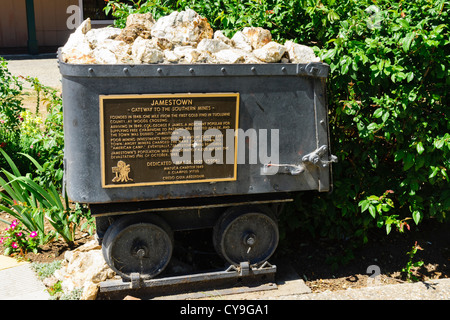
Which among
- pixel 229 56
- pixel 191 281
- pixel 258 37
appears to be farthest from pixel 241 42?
pixel 191 281

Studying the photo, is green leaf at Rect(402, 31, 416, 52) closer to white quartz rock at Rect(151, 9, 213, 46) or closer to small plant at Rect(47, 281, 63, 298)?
white quartz rock at Rect(151, 9, 213, 46)

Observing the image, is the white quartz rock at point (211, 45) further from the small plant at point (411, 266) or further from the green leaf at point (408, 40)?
the small plant at point (411, 266)

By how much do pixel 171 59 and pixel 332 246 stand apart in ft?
7.70

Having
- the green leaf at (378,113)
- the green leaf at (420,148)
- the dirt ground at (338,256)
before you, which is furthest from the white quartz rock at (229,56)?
the dirt ground at (338,256)

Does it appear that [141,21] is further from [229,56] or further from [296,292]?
[296,292]

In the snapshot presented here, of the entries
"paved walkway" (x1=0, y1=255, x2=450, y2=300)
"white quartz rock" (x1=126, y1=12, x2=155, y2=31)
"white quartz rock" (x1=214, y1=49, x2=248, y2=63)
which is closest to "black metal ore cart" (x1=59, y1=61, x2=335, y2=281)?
"white quartz rock" (x1=214, y1=49, x2=248, y2=63)

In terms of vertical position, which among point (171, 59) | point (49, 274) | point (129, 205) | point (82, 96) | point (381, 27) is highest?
point (381, 27)

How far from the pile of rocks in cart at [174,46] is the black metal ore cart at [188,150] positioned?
0.50ft

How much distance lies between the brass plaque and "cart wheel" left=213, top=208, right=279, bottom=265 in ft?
1.32

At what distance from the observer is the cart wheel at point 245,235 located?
4.14 m

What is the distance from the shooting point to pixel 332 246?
197 inches

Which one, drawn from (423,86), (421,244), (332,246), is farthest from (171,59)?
(421,244)

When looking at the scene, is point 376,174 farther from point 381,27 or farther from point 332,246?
point 381,27

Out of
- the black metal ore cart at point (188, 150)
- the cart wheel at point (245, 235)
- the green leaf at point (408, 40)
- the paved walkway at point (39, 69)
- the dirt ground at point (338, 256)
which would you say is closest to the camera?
the black metal ore cart at point (188, 150)
